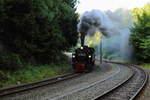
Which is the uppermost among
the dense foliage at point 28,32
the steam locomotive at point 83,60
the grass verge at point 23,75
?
the dense foliage at point 28,32

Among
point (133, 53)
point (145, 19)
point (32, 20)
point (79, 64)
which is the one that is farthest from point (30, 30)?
point (133, 53)

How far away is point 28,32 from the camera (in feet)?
59.1

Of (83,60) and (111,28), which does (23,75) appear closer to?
(83,60)

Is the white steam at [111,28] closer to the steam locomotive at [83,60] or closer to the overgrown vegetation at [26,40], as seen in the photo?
the steam locomotive at [83,60]

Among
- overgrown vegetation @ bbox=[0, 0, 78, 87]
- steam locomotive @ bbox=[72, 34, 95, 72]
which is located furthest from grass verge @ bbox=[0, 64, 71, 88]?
steam locomotive @ bbox=[72, 34, 95, 72]

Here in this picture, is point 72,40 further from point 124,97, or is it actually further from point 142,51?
point 124,97

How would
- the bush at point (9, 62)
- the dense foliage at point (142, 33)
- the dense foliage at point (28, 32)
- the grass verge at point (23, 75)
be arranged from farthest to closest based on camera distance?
the dense foliage at point (142, 33) → the dense foliage at point (28, 32) → the bush at point (9, 62) → the grass verge at point (23, 75)

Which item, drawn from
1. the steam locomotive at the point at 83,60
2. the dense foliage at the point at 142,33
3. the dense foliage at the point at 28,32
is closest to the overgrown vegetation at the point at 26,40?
the dense foliage at the point at 28,32

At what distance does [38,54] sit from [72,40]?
825cm

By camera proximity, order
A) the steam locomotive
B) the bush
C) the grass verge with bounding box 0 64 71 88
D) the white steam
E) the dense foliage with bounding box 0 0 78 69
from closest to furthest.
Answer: the grass verge with bounding box 0 64 71 88 → the bush → the dense foliage with bounding box 0 0 78 69 → the steam locomotive → the white steam

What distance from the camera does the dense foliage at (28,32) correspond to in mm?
16047

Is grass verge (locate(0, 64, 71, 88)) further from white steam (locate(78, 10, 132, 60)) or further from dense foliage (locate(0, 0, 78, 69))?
white steam (locate(78, 10, 132, 60))

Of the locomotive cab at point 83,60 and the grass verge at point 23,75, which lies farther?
the locomotive cab at point 83,60

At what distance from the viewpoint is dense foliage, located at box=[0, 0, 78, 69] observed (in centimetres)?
1605
